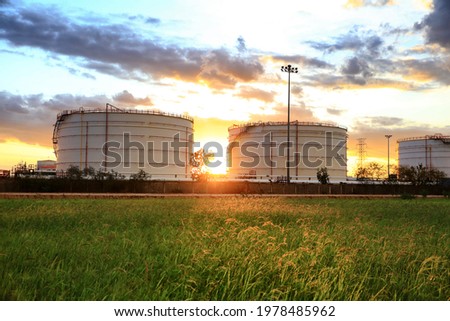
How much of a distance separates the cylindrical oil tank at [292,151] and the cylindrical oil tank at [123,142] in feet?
46.2

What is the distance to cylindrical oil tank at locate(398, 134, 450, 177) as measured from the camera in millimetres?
A: 89062

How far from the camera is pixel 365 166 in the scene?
104250 millimetres

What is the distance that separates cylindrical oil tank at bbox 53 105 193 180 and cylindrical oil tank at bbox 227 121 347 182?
46.2ft

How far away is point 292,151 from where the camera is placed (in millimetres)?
71750

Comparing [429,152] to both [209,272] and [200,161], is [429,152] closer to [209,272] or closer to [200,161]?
[200,161]

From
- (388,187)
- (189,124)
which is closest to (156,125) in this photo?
(189,124)

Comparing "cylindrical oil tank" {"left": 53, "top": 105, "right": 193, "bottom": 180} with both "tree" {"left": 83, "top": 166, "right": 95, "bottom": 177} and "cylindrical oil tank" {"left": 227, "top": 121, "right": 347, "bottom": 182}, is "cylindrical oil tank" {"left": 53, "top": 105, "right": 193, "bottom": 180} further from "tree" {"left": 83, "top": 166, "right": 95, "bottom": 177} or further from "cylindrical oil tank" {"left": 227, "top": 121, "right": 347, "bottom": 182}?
"cylindrical oil tank" {"left": 227, "top": 121, "right": 347, "bottom": 182}

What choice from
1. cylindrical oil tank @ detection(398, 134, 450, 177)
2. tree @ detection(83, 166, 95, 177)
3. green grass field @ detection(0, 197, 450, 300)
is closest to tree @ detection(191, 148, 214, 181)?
tree @ detection(83, 166, 95, 177)

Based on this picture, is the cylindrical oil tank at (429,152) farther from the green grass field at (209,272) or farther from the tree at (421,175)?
the green grass field at (209,272)

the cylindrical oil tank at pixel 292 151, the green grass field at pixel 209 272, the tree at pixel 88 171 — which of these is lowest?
the green grass field at pixel 209 272

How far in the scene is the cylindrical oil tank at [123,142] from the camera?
200 feet

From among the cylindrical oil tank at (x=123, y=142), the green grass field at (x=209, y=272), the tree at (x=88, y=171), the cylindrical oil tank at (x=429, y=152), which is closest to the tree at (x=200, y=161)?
the cylindrical oil tank at (x=123, y=142)

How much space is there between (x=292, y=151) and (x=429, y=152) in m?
35.1

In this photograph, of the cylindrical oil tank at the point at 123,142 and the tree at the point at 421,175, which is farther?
the tree at the point at 421,175
